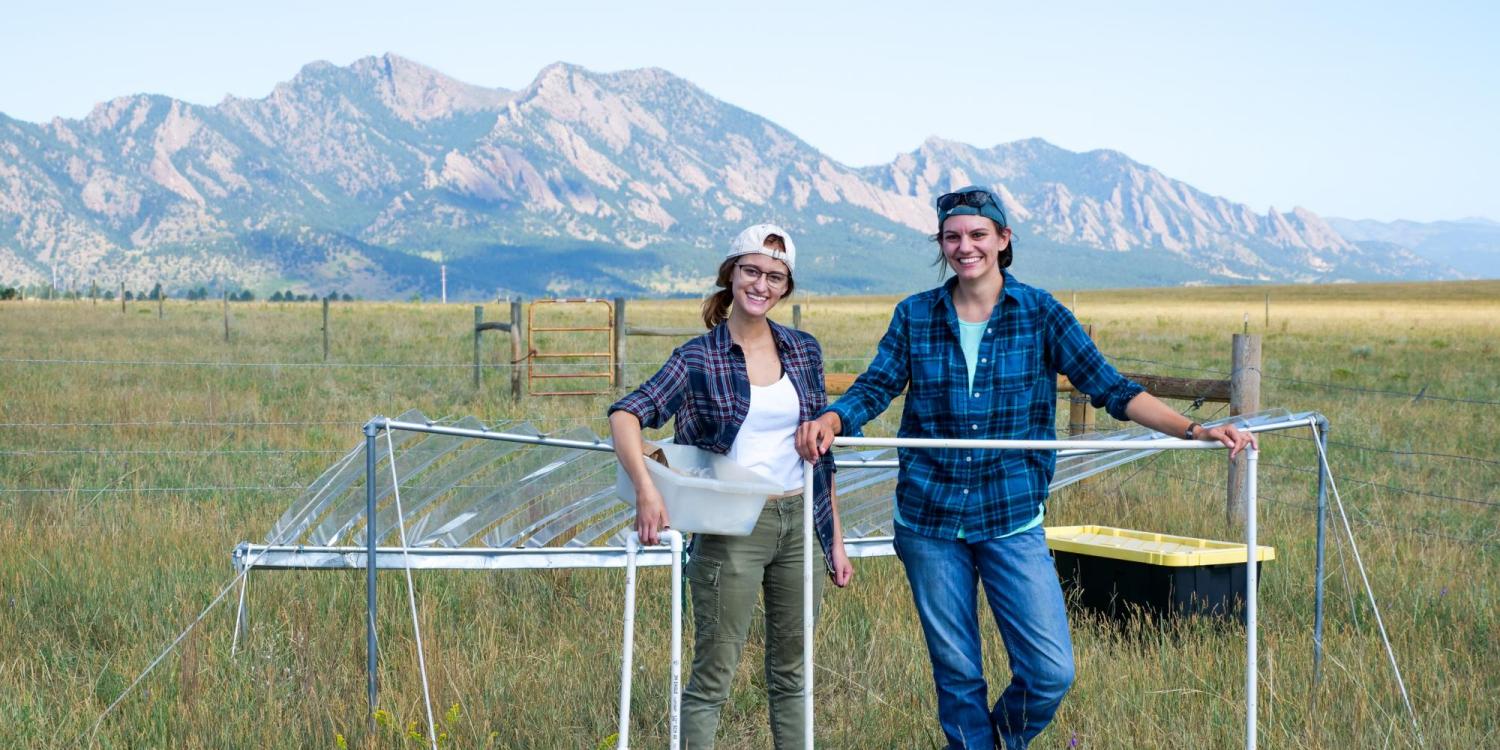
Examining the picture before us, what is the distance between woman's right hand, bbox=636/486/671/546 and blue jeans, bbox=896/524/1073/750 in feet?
2.36

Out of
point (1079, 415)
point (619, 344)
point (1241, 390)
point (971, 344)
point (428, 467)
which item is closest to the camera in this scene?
point (971, 344)

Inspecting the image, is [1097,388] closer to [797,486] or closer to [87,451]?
[797,486]

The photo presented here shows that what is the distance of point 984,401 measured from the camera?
348 cm

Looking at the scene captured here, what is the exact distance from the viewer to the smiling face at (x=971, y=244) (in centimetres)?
344

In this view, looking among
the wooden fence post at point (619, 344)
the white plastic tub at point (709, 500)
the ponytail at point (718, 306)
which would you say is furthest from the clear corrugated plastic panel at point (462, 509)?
the wooden fence post at point (619, 344)

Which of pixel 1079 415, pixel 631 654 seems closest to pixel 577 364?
pixel 1079 415

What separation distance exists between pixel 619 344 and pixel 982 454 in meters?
12.8

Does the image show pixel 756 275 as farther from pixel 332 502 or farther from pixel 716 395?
pixel 332 502

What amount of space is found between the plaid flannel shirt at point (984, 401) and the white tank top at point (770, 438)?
176 mm

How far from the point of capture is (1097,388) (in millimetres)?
3510

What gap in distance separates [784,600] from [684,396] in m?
0.61

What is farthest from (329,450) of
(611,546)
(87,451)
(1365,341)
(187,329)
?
(1365,341)

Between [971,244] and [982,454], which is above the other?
[971,244]

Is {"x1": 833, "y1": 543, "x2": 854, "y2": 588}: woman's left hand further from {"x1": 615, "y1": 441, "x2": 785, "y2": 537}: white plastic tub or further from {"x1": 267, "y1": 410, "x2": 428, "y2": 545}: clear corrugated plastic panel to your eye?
{"x1": 267, "y1": 410, "x2": 428, "y2": 545}: clear corrugated plastic panel
